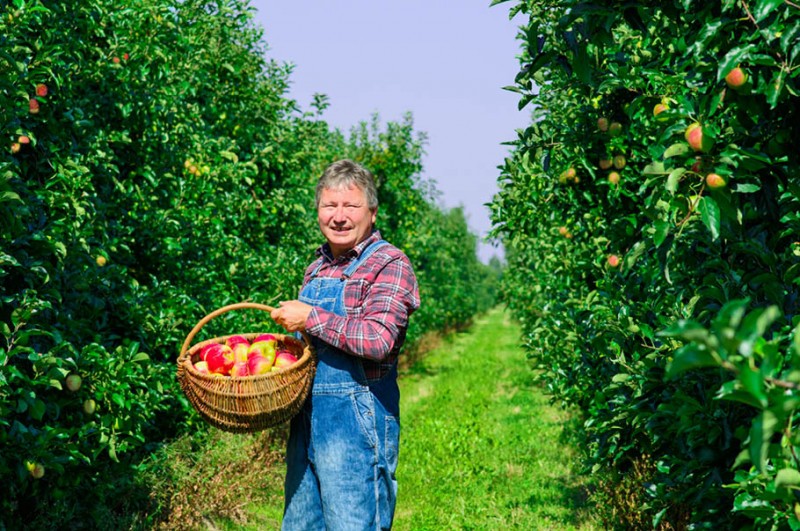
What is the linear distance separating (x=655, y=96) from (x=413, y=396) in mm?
9352

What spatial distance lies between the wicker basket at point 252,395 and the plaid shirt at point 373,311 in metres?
0.16

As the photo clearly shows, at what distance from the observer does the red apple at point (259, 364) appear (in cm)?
295

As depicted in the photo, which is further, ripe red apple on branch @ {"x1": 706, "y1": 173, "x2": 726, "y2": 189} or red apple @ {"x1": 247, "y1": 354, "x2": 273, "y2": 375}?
red apple @ {"x1": 247, "y1": 354, "x2": 273, "y2": 375}

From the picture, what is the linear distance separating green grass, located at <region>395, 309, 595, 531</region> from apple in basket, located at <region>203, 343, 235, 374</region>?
10.2 ft

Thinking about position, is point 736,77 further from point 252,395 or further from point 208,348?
point 208,348

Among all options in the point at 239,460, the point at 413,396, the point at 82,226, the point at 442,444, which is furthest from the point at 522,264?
the point at 82,226

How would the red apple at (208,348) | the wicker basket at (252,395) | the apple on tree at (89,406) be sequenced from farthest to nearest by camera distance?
the apple on tree at (89,406) → the red apple at (208,348) → the wicker basket at (252,395)

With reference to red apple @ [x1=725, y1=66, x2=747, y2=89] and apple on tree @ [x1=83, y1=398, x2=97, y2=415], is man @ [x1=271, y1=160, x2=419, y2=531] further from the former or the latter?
apple on tree @ [x1=83, y1=398, x2=97, y2=415]

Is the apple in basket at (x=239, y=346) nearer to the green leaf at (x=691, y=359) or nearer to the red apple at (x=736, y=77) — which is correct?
the red apple at (x=736, y=77)

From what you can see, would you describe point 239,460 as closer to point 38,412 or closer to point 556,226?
point 38,412

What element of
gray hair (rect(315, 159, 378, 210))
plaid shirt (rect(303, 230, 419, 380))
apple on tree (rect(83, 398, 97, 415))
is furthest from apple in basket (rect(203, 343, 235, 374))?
apple on tree (rect(83, 398, 97, 415))

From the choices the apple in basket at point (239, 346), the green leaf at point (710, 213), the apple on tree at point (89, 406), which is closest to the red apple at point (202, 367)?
the apple in basket at point (239, 346)

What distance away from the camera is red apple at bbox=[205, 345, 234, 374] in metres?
3.07

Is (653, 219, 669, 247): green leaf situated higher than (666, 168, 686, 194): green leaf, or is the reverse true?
(666, 168, 686, 194): green leaf
